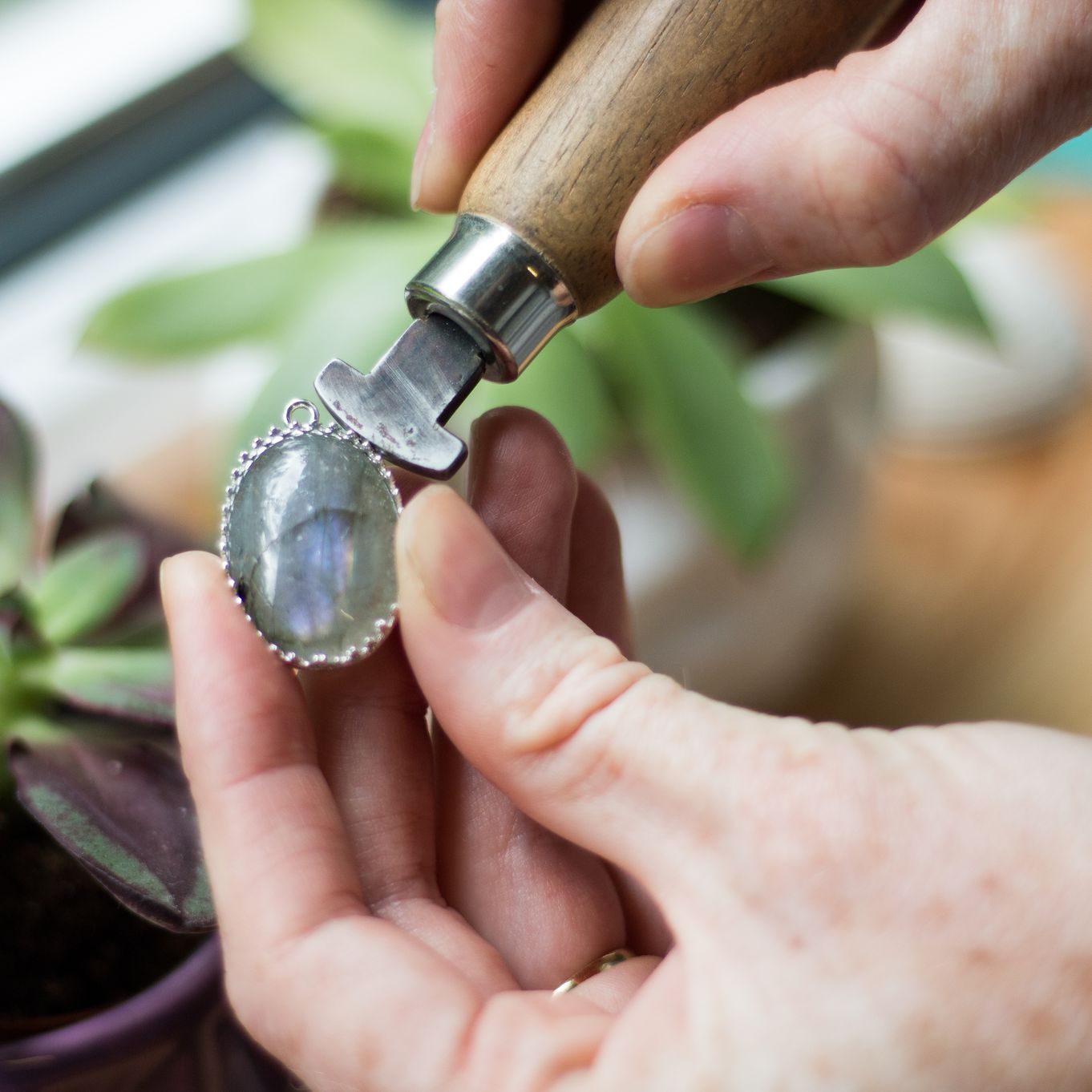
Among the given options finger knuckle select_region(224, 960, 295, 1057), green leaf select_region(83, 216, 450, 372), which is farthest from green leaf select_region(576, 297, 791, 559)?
finger knuckle select_region(224, 960, 295, 1057)

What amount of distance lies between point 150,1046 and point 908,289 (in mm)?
466

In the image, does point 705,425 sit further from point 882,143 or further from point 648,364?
point 882,143

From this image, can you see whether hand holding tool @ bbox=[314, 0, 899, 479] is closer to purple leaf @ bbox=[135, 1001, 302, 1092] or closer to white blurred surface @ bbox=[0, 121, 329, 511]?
purple leaf @ bbox=[135, 1001, 302, 1092]

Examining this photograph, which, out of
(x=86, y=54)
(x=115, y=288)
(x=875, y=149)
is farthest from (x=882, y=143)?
(x=86, y=54)

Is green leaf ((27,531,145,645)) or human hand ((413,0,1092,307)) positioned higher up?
green leaf ((27,531,145,645))

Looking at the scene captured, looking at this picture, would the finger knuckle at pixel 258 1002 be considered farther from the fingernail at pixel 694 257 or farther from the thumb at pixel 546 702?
the fingernail at pixel 694 257

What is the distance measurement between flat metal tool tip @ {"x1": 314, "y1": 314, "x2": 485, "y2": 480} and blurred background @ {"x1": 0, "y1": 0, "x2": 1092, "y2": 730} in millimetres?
157

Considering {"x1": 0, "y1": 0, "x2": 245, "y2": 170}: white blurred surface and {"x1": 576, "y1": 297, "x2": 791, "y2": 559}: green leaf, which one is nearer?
{"x1": 576, "y1": 297, "x2": 791, "y2": 559}: green leaf

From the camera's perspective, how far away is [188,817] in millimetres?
385

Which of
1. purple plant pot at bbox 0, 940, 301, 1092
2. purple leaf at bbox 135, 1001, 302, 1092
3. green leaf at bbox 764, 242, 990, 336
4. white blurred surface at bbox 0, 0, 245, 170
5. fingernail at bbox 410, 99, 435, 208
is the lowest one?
green leaf at bbox 764, 242, 990, 336

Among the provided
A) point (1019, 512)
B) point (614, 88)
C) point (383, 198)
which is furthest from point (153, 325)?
point (1019, 512)

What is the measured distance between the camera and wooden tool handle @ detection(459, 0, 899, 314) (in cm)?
36

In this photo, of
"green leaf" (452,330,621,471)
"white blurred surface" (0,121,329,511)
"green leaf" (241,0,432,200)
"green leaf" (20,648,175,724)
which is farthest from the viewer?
"white blurred surface" (0,121,329,511)

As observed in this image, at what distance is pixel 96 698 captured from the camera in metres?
0.40
